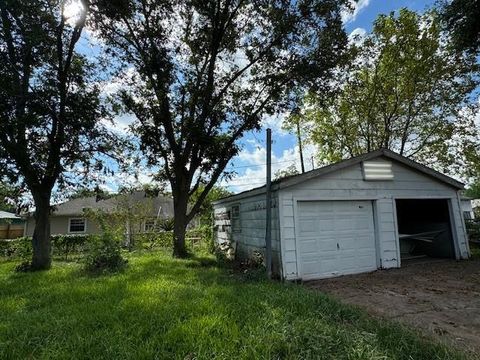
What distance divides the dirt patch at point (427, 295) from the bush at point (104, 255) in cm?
547

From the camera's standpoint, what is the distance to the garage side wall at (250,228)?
298 inches

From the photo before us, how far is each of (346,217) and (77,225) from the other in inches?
770

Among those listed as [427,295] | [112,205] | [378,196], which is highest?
[112,205]

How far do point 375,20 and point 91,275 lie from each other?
57.5ft

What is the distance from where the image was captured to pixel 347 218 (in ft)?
27.2

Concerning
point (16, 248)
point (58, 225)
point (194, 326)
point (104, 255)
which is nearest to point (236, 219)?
point (104, 255)

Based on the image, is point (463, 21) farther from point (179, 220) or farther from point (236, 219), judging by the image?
point (179, 220)

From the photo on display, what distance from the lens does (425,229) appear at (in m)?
11.0

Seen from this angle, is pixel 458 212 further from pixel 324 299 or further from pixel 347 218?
pixel 324 299

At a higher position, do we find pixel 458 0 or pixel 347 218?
pixel 458 0

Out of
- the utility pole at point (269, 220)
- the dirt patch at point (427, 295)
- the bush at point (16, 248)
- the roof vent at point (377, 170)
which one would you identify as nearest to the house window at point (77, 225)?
the bush at point (16, 248)

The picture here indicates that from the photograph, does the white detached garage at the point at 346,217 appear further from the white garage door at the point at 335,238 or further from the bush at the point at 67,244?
the bush at the point at 67,244

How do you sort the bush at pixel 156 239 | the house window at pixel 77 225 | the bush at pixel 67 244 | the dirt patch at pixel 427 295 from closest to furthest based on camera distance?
the dirt patch at pixel 427 295
the bush at pixel 67 244
the bush at pixel 156 239
the house window at pixel 77 225

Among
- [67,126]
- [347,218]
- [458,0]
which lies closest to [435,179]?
[347,218]
